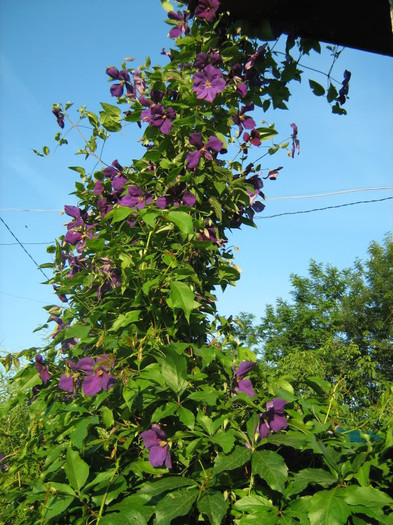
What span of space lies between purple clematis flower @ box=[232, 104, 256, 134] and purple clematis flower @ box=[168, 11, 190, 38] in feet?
1.23

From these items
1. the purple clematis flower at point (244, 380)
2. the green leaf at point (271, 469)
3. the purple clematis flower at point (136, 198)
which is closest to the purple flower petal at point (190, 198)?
the purple clematis flower at point (136, 198)

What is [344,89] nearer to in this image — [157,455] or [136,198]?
[136,198]

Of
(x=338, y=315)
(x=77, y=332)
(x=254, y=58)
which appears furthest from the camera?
(x=338, y=315)

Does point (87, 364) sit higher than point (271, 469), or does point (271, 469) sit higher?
point (87, 364)

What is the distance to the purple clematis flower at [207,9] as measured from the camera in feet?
5.36

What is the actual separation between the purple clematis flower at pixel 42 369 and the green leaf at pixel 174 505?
2.14ft

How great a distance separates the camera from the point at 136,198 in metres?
1.52

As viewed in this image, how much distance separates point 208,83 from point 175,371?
0.95 m

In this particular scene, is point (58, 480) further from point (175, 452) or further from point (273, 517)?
point (273, 517)

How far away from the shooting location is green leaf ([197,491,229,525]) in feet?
2.89

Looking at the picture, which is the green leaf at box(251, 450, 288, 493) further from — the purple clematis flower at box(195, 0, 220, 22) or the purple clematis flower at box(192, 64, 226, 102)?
the purple clematis flower at box(195, 0, 220, 22)

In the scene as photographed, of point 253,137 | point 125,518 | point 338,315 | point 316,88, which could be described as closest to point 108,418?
point 125,518

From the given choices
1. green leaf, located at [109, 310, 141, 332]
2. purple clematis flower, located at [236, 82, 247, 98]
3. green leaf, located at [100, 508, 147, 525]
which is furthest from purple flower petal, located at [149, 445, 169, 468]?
purple clematis flower, located at [236, 82, 247, 98]

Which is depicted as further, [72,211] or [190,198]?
[72,211]
